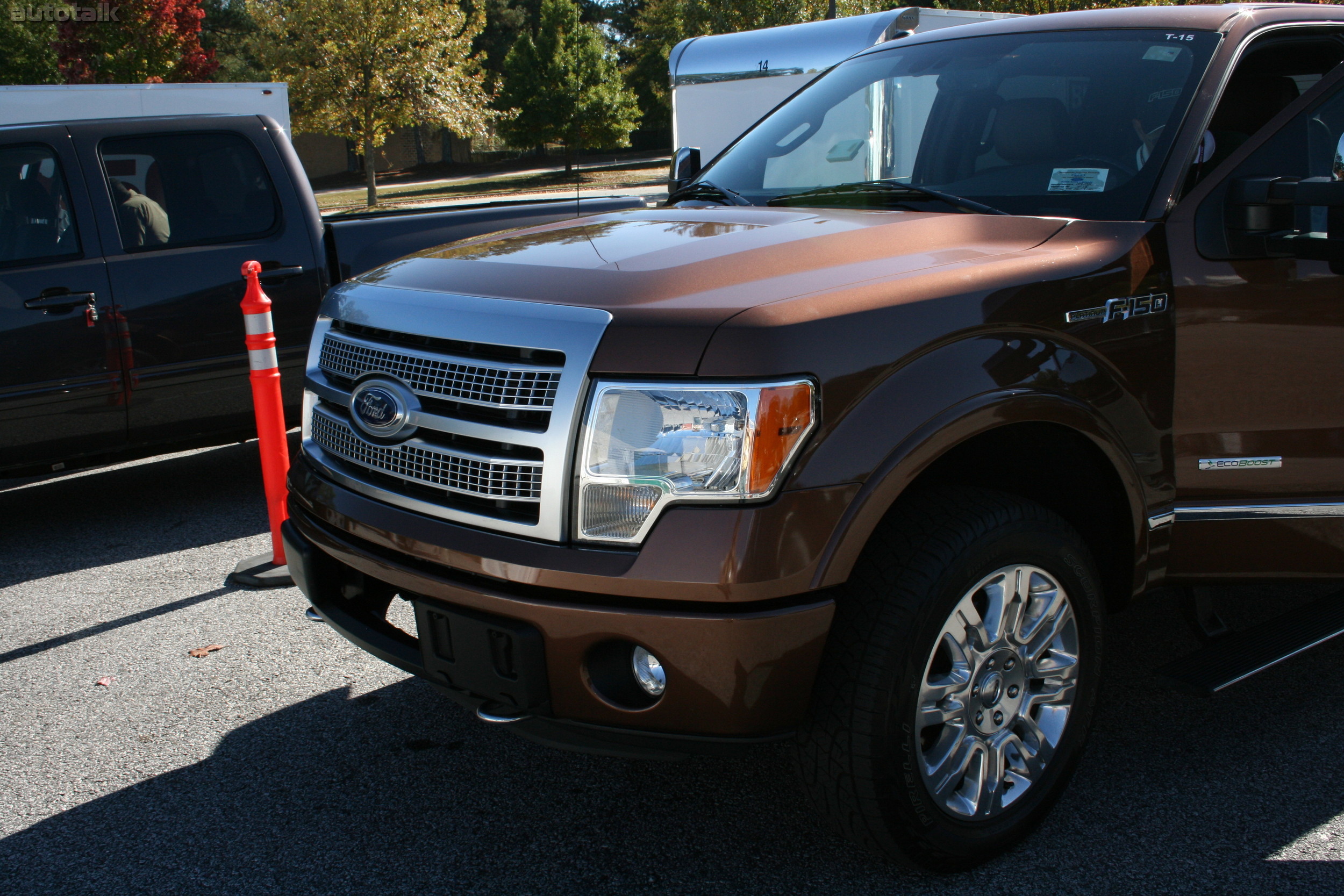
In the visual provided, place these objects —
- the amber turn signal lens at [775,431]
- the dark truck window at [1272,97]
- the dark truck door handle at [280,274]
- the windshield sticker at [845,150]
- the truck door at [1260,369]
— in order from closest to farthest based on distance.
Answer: the amber turn signal lens at [775,431] → the truck door at [1260,369] → the dark truck window at [1272,97] → the windshield sticker at [845,150] → the dark truck door handle at [280,274]

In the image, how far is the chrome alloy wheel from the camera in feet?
7.83

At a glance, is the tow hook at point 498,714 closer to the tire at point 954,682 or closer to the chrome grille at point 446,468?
the chrome grille at point 446,468

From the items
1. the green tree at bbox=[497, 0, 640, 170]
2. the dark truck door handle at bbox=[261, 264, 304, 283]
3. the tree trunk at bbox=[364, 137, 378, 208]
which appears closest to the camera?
the dark truck door handle at bbox=[261, 264, 304, 283]

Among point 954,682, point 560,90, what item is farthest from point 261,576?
point 560,90

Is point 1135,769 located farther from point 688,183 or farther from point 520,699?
point 688,183

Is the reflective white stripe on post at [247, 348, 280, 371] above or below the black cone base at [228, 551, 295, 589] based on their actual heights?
above

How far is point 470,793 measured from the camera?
294 cm

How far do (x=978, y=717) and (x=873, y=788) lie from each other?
0.37 m

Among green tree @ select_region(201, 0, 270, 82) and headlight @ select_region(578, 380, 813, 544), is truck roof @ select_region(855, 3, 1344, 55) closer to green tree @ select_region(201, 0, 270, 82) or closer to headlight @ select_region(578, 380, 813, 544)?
headlight @ select_region(578, 380, 813, 544)

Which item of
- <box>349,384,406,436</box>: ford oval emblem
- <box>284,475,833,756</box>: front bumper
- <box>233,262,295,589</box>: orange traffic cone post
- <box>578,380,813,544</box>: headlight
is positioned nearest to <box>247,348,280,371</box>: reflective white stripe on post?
<box>233,262,295,589</box>: orange traffic cone post

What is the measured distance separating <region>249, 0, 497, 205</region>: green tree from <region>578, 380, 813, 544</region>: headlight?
96.5 feet

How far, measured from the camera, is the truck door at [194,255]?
5211 mm

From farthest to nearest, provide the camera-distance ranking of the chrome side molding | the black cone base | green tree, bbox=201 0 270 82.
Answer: green tree, bbox=201 0 270 82 → the black cone base → the chrome side molding

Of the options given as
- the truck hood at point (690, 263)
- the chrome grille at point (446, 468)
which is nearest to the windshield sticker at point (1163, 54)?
the truck hood at point (690, 263)
